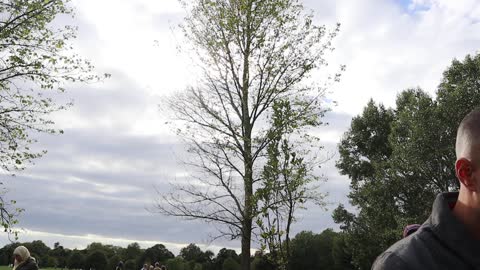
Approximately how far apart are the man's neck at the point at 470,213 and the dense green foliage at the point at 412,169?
26803 millimetres

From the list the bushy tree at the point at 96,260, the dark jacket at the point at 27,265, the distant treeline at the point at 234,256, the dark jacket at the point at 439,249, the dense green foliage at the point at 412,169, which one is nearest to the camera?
the dark jacket at the point at 439,249

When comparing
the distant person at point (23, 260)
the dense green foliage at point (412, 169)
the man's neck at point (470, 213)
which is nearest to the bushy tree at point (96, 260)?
the dense green foliage at point (412, 169)

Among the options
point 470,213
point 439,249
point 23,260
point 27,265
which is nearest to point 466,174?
point 470,213

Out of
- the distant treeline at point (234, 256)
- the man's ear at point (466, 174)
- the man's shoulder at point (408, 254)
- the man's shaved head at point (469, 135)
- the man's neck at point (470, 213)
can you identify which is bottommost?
the man's shoulder at point (408, 254)

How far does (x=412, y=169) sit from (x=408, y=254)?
95.3 feet

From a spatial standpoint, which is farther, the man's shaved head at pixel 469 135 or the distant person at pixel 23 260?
the distant person at pixel 23 260

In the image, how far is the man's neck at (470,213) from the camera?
5.90 feet

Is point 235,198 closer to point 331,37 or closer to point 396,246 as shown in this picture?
point 331,37

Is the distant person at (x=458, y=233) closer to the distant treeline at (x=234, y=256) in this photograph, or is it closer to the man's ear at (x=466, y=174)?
the man's ear at (x=466, y=174)

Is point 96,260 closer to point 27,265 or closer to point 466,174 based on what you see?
point 27,265

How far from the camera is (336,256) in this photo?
57.8 meters

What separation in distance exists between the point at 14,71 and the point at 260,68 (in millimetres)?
8220

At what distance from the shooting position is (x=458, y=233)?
1795 millimetres

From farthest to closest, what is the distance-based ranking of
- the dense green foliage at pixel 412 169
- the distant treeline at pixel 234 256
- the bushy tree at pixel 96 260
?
the bushy tree at pixel 96 260
the distant treeline at pixel 234 256
the dense green foliage at pixel 412 169
